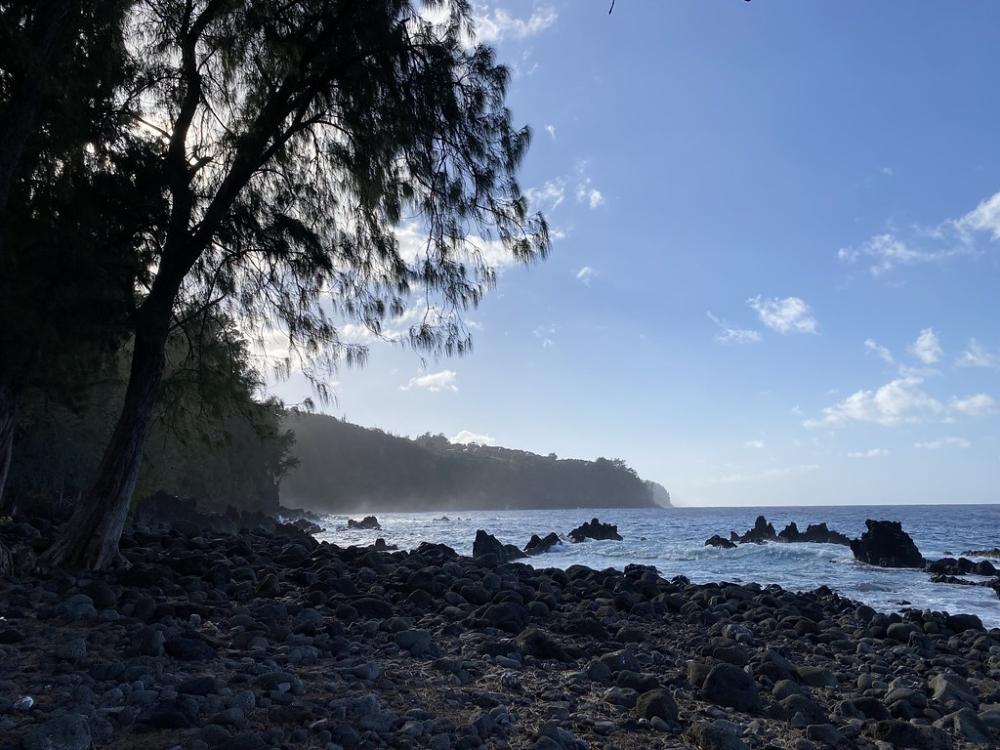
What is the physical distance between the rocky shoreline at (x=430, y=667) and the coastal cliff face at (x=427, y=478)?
84.7 meters

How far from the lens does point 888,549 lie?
26.4 m

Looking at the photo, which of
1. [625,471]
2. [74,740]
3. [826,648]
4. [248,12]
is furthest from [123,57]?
[625,471]

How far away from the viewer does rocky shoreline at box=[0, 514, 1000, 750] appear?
4141mm

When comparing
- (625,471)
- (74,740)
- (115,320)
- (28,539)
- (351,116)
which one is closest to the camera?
(74,740)

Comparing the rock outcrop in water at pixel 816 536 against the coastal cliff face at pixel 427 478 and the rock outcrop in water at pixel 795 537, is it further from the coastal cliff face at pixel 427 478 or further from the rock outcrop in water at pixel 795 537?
the coastal cliff face at pixel 427 478

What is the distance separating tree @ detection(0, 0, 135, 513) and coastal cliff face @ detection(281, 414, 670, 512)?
84.6 m

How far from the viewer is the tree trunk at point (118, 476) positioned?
8.23 m

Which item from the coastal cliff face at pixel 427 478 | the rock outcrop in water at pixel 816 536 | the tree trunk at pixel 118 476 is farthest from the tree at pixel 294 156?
the coastal cliff face at pixel 427 478

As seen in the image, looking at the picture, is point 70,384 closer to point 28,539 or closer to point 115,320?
point 115,320

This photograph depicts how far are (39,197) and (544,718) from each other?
7.33m

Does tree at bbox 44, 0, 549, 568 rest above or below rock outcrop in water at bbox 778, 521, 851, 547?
above

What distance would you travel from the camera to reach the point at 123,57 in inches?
339

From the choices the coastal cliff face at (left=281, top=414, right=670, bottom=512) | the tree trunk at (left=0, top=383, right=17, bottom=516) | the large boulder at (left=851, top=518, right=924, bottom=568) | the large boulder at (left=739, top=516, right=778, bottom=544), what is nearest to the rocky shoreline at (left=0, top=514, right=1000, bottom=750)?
the tree trunk at (left=0, top=383, right=17, bottom=516)

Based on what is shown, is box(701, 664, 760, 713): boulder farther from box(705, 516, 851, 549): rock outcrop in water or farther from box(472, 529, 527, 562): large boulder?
box(705, 516, 851, 549): rock outcrop in water
